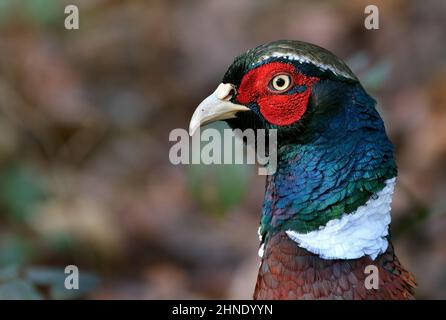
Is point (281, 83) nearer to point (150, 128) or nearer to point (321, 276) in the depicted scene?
point (321, 276)

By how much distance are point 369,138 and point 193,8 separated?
4.91m

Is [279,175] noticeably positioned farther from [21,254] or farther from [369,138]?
[21,254]

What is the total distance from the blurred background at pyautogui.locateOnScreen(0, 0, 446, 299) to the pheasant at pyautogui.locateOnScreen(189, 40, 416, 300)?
1.76m

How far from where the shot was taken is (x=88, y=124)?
21.0ft

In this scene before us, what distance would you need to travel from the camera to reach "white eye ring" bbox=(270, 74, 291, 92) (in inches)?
113

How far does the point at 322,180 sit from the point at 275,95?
0.34 meters

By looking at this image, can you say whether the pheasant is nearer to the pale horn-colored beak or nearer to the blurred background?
the pale horn-colored beak

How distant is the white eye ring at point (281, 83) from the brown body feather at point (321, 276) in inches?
19.7

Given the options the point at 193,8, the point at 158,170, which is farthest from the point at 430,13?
the point at 158,170

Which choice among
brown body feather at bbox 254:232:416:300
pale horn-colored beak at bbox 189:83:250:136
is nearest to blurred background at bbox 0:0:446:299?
brown body feather at bbox 254:232:416:300

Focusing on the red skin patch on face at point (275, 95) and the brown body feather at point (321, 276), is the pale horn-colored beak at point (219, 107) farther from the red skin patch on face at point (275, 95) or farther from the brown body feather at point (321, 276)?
the brown body feather at point (321, 276)

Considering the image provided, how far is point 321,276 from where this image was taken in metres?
2.77

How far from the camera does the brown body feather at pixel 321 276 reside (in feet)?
9.04

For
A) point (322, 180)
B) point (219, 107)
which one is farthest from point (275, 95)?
point (322, 180)
